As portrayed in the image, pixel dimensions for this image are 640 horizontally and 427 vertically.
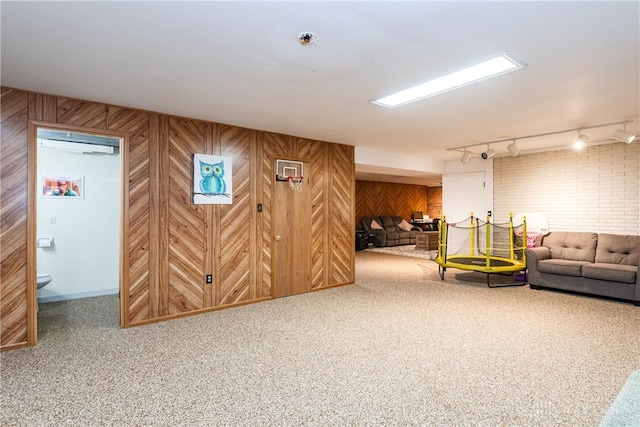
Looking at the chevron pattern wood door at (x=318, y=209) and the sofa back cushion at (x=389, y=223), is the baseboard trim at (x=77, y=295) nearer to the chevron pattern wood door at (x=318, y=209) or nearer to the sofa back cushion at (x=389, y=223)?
the chevron pattern wood door at (x=318, y=209)

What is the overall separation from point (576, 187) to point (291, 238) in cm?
538

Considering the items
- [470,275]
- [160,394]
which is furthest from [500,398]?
[470,275]

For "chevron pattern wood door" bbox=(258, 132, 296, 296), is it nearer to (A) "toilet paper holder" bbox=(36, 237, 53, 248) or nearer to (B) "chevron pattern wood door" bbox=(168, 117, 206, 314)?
(B) "chevron pattern wood door" bbox=(168, 117, 206, 314)

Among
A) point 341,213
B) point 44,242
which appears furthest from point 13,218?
point 341,213

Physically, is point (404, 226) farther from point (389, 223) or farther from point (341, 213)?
point (341, 213)

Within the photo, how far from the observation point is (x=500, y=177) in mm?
7438

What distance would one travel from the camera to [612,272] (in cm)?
476

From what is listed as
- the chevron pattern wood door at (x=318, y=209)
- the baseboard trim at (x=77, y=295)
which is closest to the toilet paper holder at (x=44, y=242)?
the baseboard trim at (x=77, y=295)

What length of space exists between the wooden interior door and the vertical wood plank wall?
12 centimetres

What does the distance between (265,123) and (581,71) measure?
3.37 meters

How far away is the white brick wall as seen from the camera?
19.0 ft

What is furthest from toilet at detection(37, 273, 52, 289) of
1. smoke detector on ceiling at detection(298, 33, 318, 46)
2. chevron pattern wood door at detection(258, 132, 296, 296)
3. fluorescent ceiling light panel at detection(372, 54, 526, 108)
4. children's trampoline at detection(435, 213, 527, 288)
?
children's trampoline at detection(435, 213, 527, 288)

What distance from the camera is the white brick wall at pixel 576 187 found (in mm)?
5789

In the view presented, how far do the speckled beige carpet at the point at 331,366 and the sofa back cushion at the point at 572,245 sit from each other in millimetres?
1143
